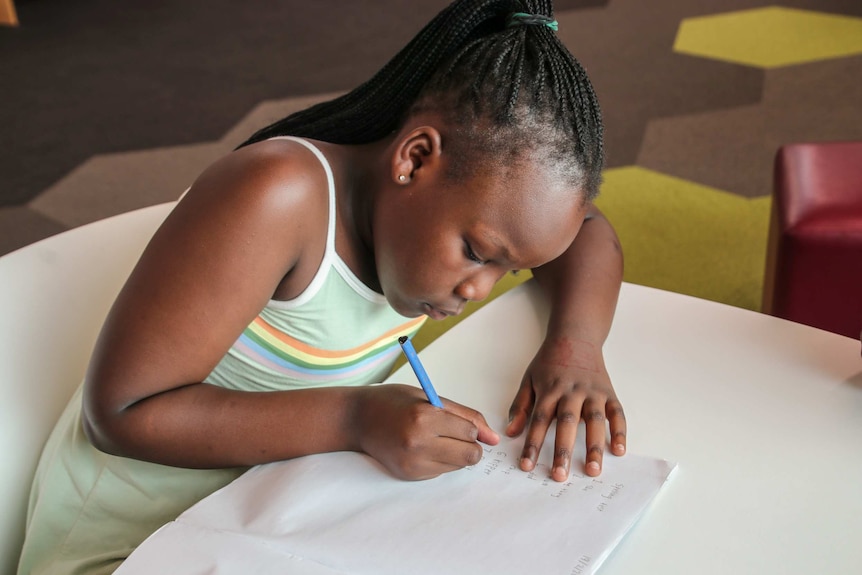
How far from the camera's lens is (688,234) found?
2367mm

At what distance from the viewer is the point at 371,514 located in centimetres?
75

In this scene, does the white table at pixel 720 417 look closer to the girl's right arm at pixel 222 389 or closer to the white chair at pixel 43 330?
the girl's right arm at pixel 222 389

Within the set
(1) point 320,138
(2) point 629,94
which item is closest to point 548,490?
(1) point 320,138

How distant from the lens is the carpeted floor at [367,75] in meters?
2.45

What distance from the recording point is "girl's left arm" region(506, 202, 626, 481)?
849 millimetres

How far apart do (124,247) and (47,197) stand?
1.73 meters

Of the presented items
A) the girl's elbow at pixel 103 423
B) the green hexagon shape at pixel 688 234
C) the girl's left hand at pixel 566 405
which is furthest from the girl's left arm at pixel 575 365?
the green hexagon shape at pixel 688 234

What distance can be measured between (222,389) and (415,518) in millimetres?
229

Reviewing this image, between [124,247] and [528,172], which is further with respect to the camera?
[124,247]

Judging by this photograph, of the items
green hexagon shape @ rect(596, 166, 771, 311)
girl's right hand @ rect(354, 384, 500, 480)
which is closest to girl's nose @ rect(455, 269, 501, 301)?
girl's right hand @ rect(354, 384, 500, 480)

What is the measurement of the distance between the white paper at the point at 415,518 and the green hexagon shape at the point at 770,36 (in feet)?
9.03

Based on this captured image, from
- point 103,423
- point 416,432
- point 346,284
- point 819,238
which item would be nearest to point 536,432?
point 416,432

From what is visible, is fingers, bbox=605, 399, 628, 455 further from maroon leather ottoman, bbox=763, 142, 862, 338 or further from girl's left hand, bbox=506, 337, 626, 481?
maroon leather ottoman, bbox=763, 142, 862, 338

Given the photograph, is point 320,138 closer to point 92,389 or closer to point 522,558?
point 92,389
